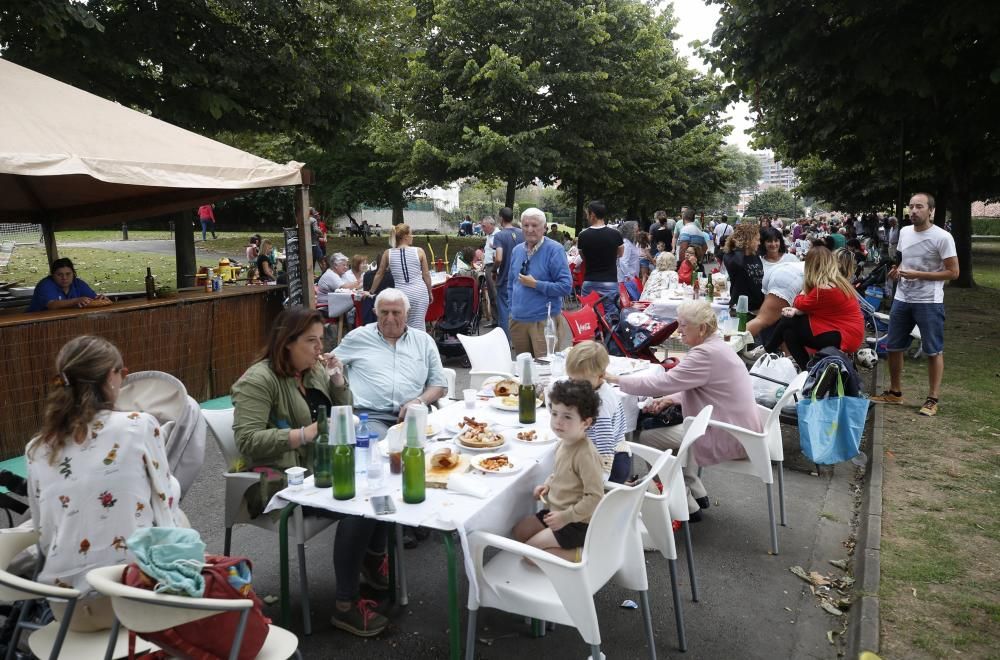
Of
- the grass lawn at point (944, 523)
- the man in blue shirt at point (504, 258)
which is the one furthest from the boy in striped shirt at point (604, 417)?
the man in blue shirt at point (504, 258)

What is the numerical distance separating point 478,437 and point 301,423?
0.91 m

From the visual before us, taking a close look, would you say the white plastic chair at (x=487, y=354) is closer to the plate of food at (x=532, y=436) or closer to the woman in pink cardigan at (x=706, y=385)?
the woman in pink cardigan at (x=706, y=385)

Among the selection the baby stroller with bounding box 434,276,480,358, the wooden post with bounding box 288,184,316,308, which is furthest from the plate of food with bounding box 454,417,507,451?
the baby stroller with bounding box 434,276,480,358

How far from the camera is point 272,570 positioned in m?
3.83

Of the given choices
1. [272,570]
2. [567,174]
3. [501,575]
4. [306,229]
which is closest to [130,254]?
[567,174]

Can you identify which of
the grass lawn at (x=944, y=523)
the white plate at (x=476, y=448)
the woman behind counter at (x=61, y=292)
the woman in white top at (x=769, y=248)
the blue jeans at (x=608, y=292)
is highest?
the woman in white top at (x=769, y=248)

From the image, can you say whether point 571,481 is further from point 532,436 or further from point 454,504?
point 532,436

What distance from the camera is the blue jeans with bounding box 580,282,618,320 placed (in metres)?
7.50

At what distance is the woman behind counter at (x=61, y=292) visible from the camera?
645cm

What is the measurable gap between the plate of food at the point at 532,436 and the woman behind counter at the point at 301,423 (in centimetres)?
80

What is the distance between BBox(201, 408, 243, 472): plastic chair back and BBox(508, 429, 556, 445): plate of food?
54.1 inches

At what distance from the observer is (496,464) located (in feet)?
10.2

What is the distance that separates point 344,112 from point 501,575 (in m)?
9.90

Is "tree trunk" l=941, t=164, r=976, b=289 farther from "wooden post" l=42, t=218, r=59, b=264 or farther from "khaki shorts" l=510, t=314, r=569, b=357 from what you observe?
"wooden post" l=42, t=218, r=59, b=264
